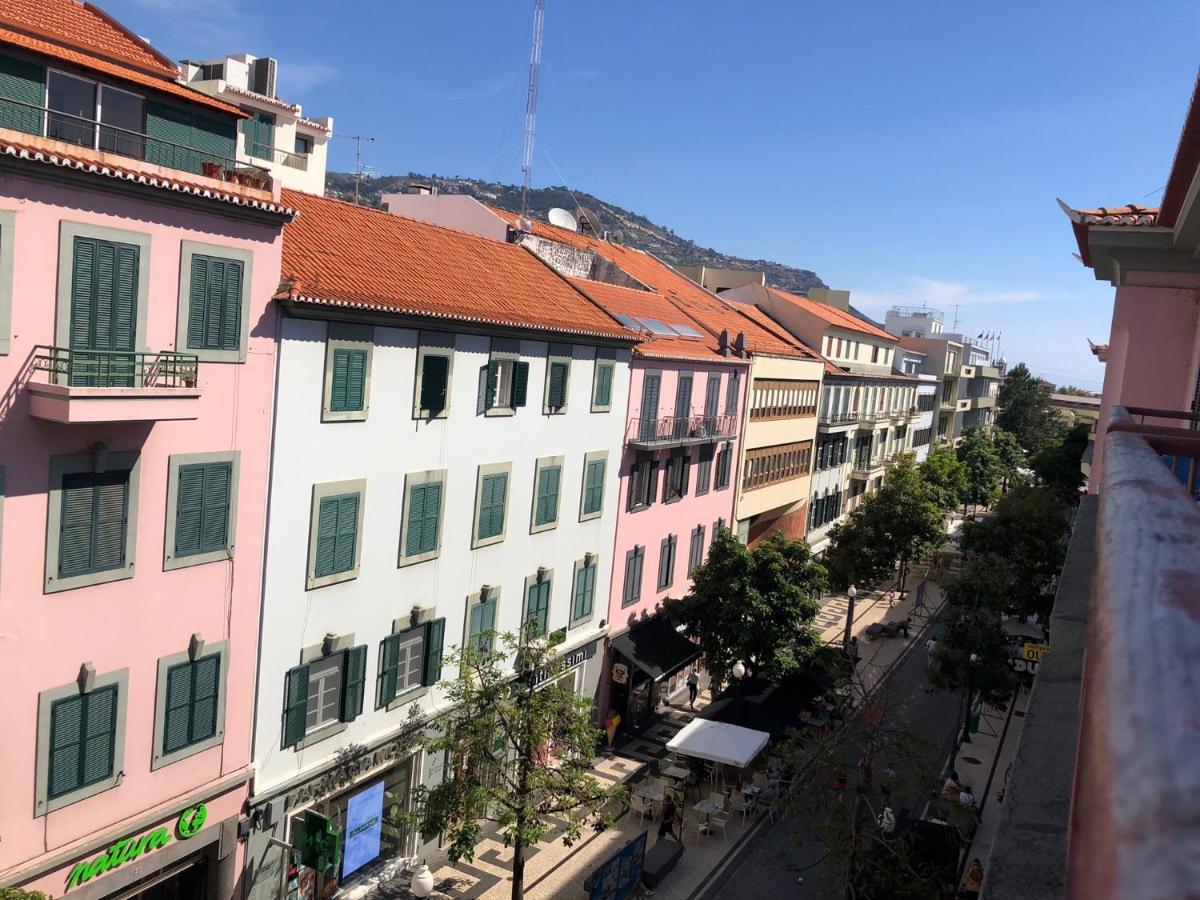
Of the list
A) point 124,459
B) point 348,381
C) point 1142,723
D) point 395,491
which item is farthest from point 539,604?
point 1142,723

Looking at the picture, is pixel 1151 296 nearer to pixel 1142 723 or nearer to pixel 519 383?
pixel 519 383

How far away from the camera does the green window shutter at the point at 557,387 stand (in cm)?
2648

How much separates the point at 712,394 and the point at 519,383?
43.2ft

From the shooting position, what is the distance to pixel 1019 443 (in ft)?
319

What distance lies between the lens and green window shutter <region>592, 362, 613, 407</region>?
28.9 m

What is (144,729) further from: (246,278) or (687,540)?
(687,540)

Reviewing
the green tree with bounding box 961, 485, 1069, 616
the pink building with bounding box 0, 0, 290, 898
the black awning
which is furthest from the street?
the pink building with bounding box 0, 0, 290, 898

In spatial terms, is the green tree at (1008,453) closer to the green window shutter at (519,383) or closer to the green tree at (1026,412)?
the green tree at (1026,412)

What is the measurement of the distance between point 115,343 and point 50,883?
8105mm

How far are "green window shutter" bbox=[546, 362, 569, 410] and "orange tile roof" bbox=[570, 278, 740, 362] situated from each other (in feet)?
13.2

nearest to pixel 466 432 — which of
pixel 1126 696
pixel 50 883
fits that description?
pixel 50 883

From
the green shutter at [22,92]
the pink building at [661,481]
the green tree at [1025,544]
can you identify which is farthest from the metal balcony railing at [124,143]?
the green tree at [1025,544]

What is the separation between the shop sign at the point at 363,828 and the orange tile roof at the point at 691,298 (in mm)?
21288

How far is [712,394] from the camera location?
3662 centimetres
